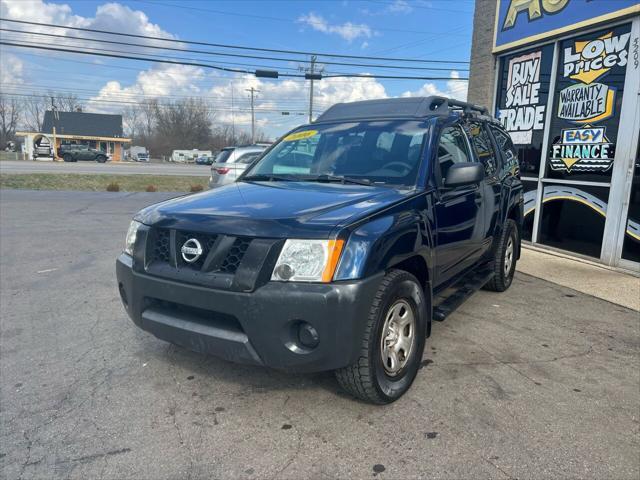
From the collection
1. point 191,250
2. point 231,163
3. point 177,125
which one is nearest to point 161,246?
point 191,250

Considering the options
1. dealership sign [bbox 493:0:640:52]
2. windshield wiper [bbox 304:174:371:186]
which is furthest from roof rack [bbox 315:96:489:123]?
dealership sign [bbox 493:0:640:52]

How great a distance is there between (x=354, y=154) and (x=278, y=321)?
5.87 feet

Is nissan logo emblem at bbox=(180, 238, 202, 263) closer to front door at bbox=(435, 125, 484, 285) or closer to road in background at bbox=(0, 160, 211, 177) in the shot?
front door at bbox=(435, 125, 484, 285)

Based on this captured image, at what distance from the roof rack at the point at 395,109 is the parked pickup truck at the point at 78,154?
5196 cm

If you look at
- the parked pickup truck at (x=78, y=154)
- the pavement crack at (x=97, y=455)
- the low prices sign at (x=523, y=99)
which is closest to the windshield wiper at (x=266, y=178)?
the pavement crack at (x=97, y=455)

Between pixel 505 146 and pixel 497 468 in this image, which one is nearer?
pixel 497 468

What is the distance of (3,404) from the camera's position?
289 cm

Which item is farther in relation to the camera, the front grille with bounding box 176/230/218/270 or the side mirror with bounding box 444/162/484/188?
the side mirror with bounding box 444/162/484/188

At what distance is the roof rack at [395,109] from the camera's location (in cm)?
407

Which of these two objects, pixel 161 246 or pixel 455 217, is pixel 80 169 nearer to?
pixel 161 246

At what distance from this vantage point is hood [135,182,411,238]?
2514mm

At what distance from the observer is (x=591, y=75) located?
23.6 feet

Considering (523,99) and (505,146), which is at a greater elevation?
(523,99)

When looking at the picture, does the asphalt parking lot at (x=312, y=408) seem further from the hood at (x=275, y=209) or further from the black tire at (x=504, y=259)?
the hood at (x=275, y=209)
